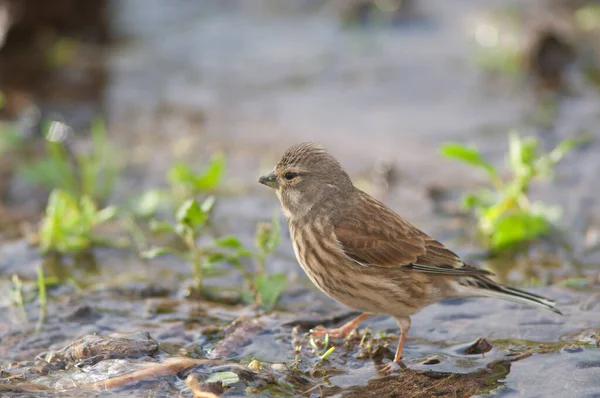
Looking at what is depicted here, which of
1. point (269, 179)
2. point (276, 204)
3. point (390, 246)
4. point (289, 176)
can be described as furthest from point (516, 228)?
point (276, 204)

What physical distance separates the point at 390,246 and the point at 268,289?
2.79ft

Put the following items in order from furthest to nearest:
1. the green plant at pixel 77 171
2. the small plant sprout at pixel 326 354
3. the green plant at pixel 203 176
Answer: the green plant at pixel 77 171
the green plant at pixel 203 176
the small plant sprout at pixel 326 354

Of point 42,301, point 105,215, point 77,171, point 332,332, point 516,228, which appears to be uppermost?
point 77,171

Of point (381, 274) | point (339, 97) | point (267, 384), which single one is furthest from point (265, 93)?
point (267, 384)

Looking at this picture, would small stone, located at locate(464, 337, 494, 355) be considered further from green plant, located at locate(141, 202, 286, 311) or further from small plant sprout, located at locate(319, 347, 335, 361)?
green plant, located at locate(141, 202, 286, 311)

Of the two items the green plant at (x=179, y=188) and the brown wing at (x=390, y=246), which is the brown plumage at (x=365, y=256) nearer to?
the brown wing at (x=390, y=246)

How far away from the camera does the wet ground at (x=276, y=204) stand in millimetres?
4715

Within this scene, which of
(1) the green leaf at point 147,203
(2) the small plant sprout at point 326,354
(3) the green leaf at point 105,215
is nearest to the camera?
(2) the small plant sprout at point 326,354

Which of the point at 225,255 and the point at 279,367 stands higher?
the point at 225,255

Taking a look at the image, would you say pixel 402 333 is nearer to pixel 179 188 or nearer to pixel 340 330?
pixel 340 330

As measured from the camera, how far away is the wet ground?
4715 mm

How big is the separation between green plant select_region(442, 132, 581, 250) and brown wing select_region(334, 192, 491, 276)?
1.08 meters

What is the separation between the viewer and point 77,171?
7980mm

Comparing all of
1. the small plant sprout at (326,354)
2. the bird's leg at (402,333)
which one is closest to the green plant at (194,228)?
the small plant sprout at (326,354)
